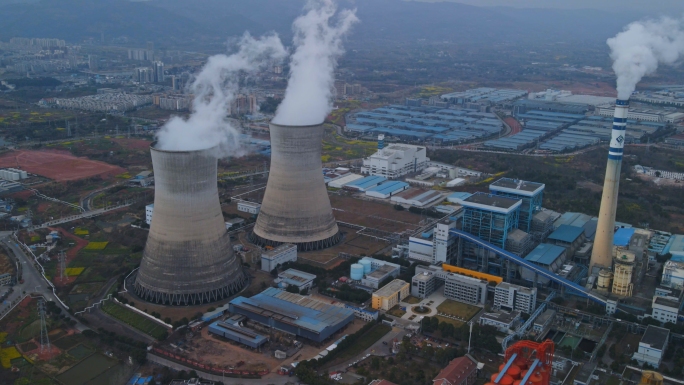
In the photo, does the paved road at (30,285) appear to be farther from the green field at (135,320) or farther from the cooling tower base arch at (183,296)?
the cooling tower base arch at (183,296)

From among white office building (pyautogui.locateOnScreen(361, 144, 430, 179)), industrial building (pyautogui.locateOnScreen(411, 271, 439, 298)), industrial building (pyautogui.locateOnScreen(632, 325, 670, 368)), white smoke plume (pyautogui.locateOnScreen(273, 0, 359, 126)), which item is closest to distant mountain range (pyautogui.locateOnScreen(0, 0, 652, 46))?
white office building (pyautogui.locateOnScreen(361, 144, 430, 179))

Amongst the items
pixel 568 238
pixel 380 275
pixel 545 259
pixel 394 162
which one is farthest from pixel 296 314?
pixel 394 162

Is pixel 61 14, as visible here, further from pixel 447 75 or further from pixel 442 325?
pixel 442 325

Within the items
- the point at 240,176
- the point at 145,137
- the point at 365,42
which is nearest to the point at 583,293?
the point at 240,176

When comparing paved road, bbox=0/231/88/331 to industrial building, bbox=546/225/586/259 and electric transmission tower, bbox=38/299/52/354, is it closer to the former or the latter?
electric transmission tower, bbox=38/299/52/354

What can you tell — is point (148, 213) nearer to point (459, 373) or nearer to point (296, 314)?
point (296, 314)
